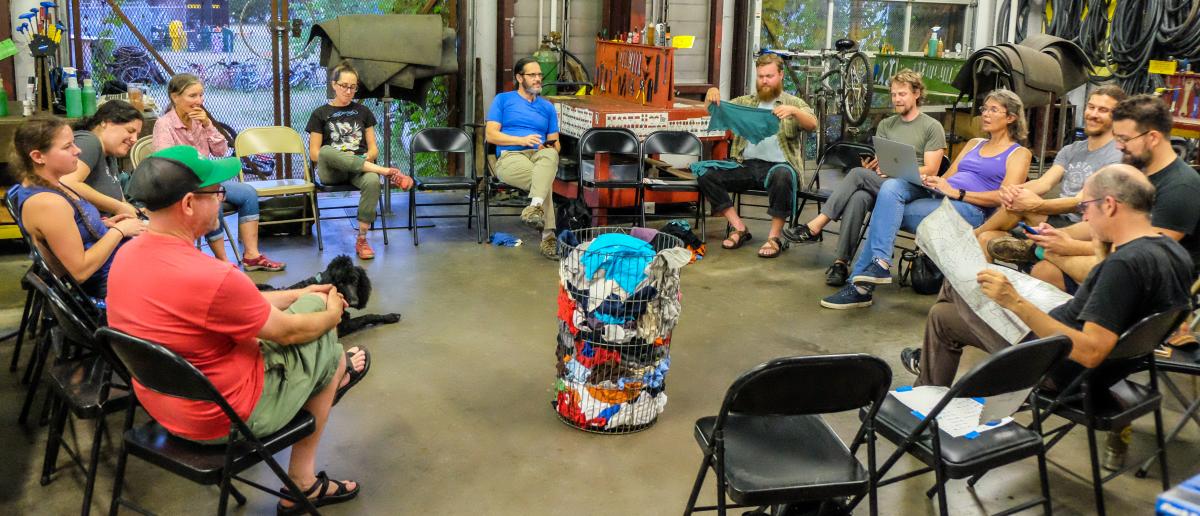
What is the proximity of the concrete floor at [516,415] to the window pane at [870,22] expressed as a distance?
5.03 metres

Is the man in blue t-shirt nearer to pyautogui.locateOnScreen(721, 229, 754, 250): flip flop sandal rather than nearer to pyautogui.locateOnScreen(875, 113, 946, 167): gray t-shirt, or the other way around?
pyautogui.locateOnScreen(721, 229, 754, 250): flip flop sandal

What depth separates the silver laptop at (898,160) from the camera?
565cm

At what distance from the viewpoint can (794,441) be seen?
2.84 meters

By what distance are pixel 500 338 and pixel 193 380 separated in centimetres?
242

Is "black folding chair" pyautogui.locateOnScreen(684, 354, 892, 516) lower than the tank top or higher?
lower

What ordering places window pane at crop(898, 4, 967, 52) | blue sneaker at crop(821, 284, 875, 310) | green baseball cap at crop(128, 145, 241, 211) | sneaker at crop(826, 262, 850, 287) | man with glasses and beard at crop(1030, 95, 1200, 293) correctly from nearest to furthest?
green baseball cap at crop(128, 145, 241, 211)
man with glasses and beard at crop(1030, 95, 1200, 293)
blue sneaker at crop(821, 284, 875, 310)
sneaker at crop(826, 262, 850, 287)
window pane at crop(898, 4, 967, 52)

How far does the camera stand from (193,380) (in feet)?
8.41

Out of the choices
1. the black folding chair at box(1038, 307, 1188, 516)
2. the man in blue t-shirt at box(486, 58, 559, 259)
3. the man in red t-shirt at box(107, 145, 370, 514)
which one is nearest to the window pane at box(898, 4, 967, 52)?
the man in blue t-shirt at box(486, 58, 559, 259)

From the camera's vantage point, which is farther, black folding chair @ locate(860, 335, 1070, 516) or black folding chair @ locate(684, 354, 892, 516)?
black folding chair @ locate(860, 335, 1070, 516)

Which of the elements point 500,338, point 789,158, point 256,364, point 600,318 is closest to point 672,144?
A: point 789,158

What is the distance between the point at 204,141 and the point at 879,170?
381 cm

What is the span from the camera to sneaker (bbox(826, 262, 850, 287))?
235 inches

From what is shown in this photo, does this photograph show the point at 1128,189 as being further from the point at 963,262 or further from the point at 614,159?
the point at 614,159

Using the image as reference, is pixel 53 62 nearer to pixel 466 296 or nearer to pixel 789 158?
pixel 466 296
